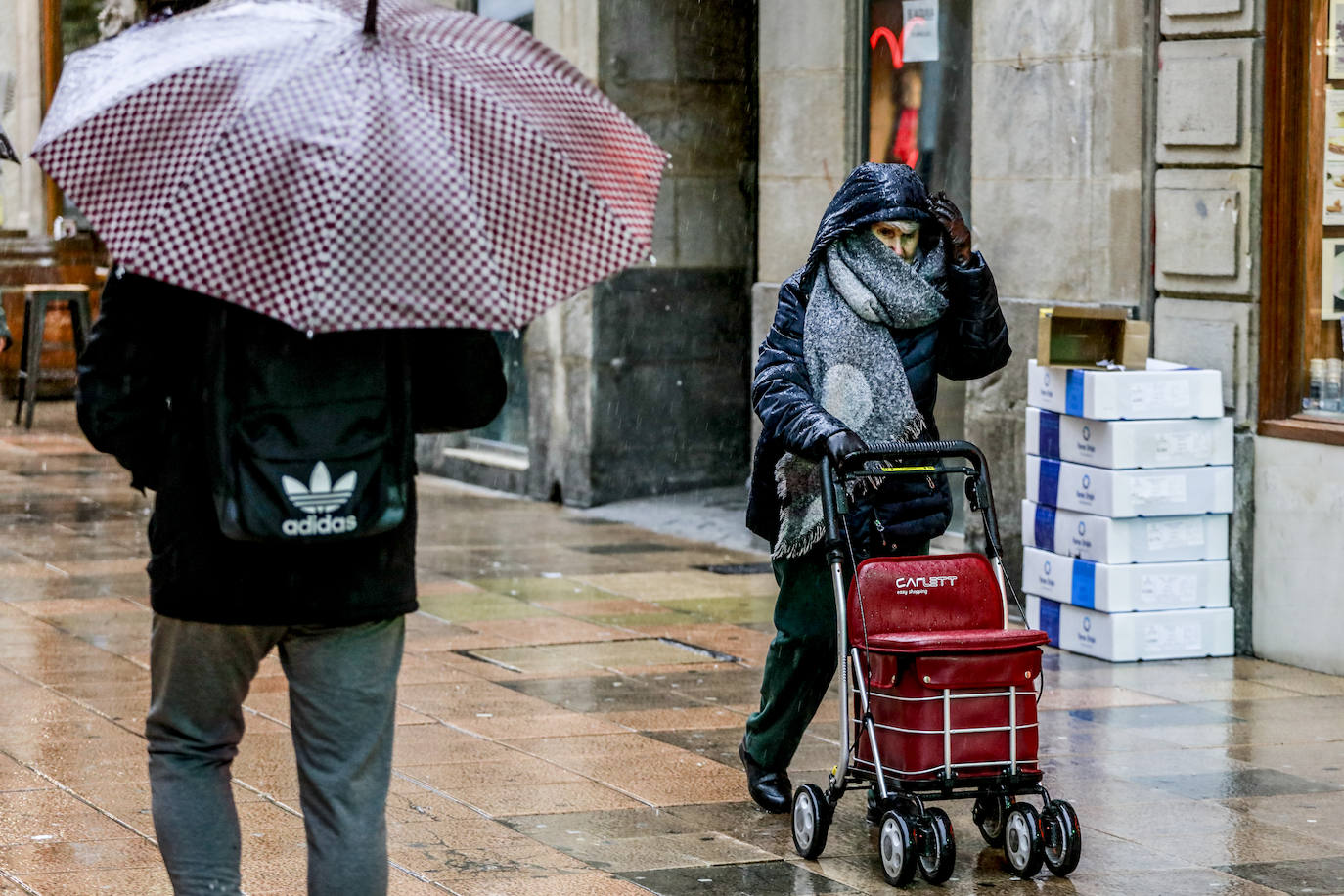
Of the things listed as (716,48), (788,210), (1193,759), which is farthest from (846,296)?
(716,48)

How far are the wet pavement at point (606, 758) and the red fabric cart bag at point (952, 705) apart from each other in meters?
0.31

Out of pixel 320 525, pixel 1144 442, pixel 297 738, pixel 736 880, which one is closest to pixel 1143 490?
pixel 1144 442

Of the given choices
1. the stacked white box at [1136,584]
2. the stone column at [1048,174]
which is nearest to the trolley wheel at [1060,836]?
the stacked white box at [1136,584]

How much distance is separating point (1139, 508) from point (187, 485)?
5.24m

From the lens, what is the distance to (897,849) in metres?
5.23

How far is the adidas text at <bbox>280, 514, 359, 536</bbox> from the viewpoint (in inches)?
143

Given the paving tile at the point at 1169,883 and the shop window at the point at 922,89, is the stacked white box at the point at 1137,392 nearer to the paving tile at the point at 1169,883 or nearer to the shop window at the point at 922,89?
the shop window at the point at 922,89

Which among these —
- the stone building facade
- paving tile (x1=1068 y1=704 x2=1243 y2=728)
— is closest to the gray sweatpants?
paving tile (x1=1068 y1=704 x2=1243 y2=728)

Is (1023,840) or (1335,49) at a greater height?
(1335,49)

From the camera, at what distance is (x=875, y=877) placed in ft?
17.7

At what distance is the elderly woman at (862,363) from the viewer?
577cm

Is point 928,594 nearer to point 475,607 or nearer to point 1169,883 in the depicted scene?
point 1169,883

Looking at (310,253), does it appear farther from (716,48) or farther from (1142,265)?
(716,48)

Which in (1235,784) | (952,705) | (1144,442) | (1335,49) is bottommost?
(1235,784)
